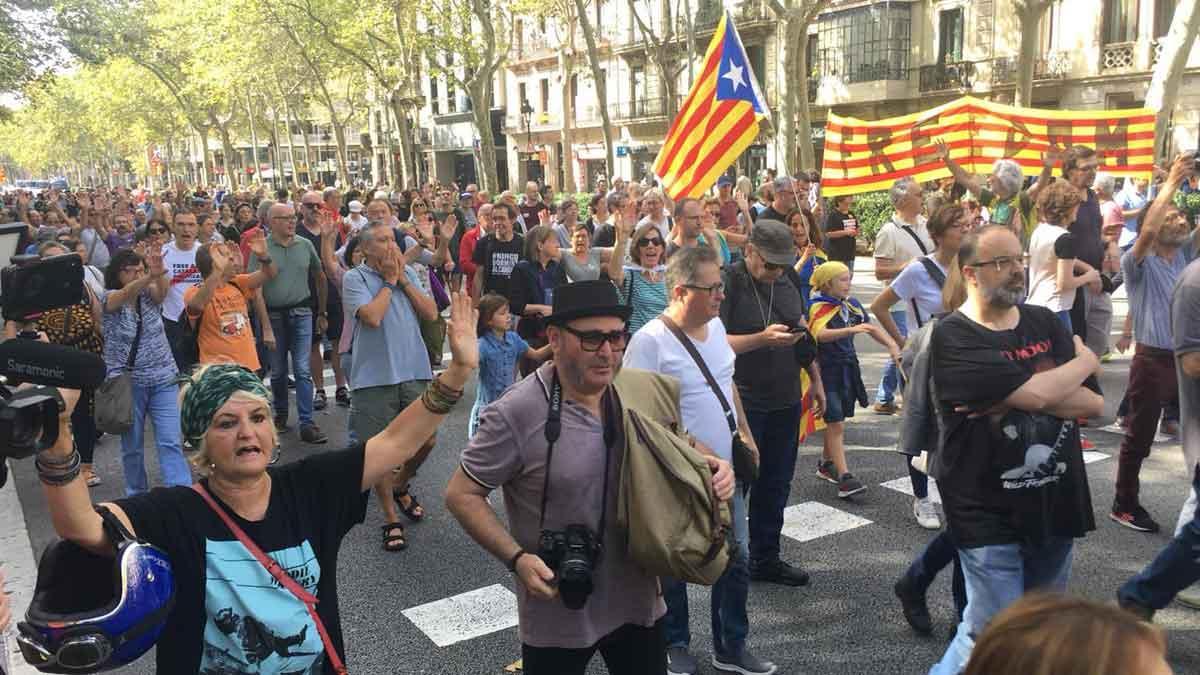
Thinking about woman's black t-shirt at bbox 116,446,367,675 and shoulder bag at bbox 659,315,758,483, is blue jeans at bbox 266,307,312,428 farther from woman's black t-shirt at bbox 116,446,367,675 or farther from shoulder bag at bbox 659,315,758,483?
woman's black t-shirt at bbox 116,446,367,675

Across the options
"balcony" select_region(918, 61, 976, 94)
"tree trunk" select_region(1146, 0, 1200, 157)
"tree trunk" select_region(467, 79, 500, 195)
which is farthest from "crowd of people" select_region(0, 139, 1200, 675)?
"balcony" select_region(918, 61, 976, 94)

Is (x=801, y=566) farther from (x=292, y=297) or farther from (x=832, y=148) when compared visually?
(x=832, y=148)

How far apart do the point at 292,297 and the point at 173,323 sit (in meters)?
1.06

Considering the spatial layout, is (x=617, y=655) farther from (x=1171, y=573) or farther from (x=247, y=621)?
(x=1171, y=573)

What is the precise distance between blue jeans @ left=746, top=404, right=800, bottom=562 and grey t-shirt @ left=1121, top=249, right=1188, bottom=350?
8.30ft

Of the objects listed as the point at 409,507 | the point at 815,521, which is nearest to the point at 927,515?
the point at 815,521

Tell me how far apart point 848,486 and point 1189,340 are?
2563mm

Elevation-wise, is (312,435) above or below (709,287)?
below

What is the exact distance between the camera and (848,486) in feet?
20.5

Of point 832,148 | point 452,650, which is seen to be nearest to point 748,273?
point 452,650

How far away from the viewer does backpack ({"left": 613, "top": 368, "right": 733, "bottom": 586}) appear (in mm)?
2732

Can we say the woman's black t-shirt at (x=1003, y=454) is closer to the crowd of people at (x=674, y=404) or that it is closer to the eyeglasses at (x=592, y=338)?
the crowd of people at (x=674, y=404)

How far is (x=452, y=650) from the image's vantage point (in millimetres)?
4398

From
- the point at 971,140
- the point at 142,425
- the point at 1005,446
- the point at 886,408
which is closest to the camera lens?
the point at 1005,446
